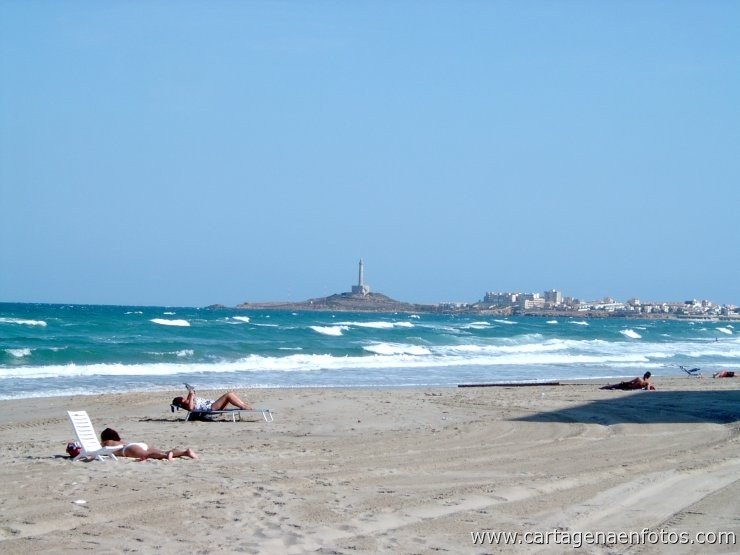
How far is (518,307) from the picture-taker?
133 m

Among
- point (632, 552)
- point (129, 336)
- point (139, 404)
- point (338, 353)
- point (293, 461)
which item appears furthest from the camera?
point (129, 336)

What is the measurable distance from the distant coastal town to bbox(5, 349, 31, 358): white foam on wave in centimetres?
9448

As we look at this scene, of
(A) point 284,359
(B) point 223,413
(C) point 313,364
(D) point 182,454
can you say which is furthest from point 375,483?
(A) point 284,359

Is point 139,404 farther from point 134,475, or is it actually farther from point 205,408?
point 134,475

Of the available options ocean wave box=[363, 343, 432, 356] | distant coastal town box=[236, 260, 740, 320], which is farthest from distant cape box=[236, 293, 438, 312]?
ocean wave box=[363, 343, 432, 356]

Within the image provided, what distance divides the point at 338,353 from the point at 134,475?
2750cm

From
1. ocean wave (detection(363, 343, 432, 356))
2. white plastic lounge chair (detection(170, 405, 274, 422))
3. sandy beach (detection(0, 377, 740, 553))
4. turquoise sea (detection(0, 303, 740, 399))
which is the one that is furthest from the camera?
ocean wave (detection(363, 343, 432, 356))

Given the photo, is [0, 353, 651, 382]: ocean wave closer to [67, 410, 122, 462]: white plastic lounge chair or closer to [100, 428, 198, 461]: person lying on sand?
[67, 410, 122, 462]: white plastic lounge chair

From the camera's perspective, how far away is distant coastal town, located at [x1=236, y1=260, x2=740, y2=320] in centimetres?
12644

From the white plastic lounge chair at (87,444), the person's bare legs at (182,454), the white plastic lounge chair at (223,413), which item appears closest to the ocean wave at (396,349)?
the white plastic lounge chair at (223,413)

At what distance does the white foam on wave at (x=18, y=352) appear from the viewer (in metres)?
28.5

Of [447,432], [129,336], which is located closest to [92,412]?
[447,432]

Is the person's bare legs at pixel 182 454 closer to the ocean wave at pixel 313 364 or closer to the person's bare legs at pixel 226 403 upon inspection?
the person's bare legs at pixel 226 403

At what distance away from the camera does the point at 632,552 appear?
631cm
